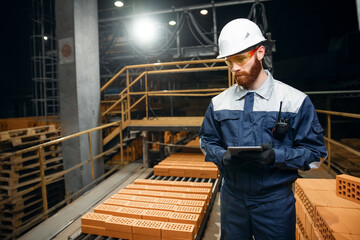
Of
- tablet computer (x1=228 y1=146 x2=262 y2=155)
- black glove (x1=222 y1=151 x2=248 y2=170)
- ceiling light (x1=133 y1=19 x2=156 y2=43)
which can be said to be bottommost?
black glove (x1=222 y1=151 x2=248 y2=170)

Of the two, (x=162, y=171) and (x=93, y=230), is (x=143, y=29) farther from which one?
(x=93, y=230)

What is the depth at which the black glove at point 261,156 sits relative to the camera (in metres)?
1.52

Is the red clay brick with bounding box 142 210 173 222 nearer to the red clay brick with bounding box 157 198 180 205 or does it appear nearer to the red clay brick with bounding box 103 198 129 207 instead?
the red clay brick with bounding box 157 198 180 205

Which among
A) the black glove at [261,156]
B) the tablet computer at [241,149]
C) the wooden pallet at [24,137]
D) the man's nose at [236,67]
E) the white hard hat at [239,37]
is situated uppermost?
the white hard hat at [239,37]

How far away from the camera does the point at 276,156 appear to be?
156 centimetres

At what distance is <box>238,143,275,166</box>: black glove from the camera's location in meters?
1.52

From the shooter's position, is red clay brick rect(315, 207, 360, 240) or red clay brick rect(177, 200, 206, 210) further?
red clay brick rect(177, 200, 206, 210)

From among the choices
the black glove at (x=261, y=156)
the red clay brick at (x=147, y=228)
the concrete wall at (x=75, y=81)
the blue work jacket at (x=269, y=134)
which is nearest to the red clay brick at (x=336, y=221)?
the blue work jacket at (x=269, y=134)

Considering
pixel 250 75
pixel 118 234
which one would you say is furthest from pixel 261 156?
pixel 118 234

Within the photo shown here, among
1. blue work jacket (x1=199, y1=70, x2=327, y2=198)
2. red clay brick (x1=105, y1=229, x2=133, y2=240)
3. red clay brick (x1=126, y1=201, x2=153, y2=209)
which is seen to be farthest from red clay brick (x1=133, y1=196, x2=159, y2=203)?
blue work jacket (x1=199, y1=70, x2=327, y2=198)

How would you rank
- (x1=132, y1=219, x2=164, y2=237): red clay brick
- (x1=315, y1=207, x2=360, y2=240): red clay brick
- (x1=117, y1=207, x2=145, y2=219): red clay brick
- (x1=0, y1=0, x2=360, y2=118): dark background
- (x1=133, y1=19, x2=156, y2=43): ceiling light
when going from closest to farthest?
(x1=315, y1=207, x2=360, y2=240): red clay brick → (x1=132, y1=219, x2=164, y2=237): red clay brick → (x1=117, y1=207, x2=145, y2=219): red clay brick → (x1=133, y1=19, x2=156, y2=43): ceiling light → (x1=0, y1=0, x2=360, y2=118): dark background

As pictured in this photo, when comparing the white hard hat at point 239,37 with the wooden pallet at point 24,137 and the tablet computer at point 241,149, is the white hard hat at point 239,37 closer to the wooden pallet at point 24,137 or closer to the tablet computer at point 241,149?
the tablet computer at point 241,149

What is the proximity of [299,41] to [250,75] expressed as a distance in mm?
15123

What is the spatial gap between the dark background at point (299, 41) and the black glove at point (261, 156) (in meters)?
11.4
